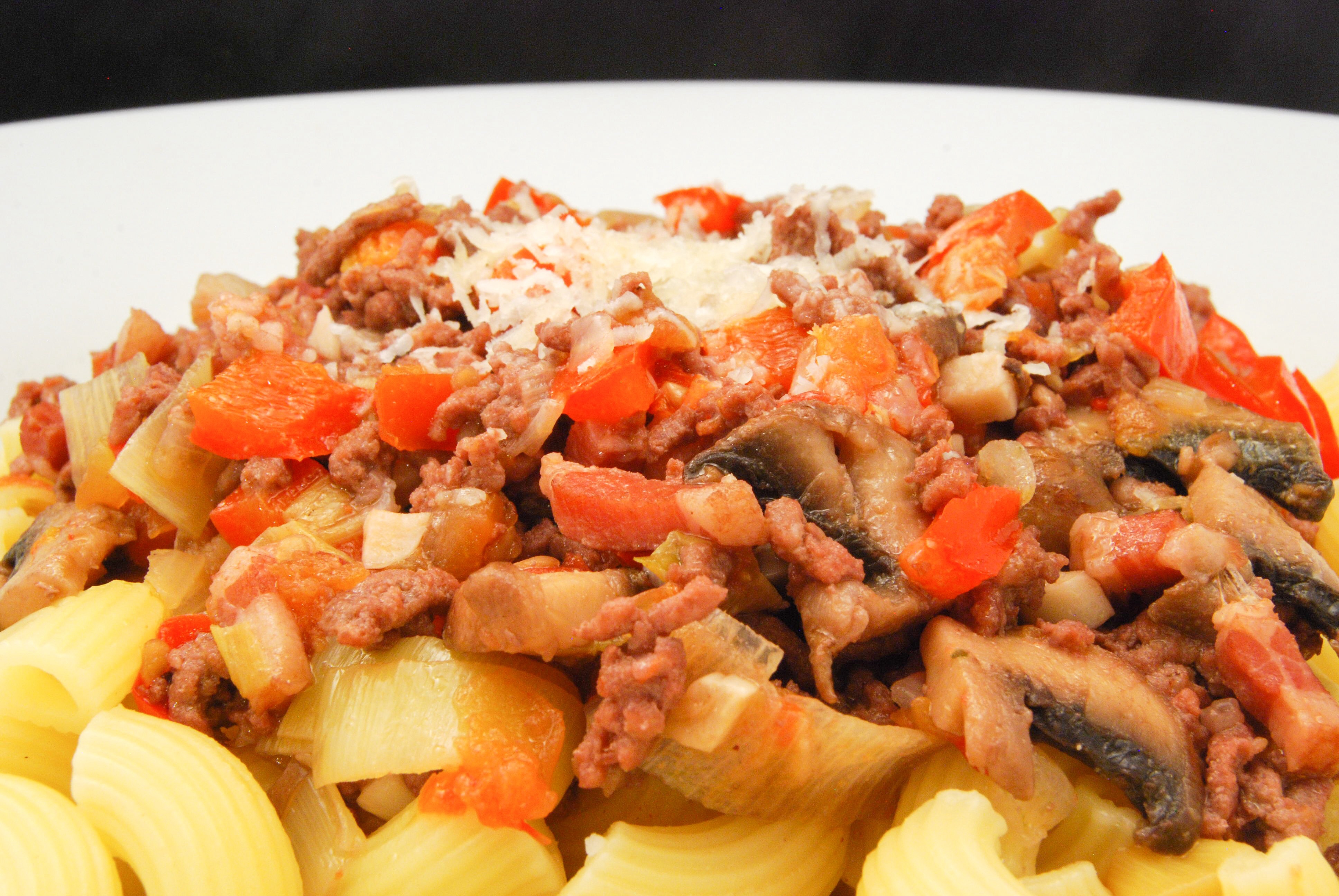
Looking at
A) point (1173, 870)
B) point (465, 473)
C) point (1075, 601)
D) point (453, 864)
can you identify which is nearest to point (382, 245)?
point (465, 473)

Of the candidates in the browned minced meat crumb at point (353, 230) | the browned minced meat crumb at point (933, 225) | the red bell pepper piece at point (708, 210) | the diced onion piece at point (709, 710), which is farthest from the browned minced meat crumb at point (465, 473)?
the browned minced meat crumb at point (933, 225)

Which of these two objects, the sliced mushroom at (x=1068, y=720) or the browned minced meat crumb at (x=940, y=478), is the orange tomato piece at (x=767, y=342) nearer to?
the browned minced meat crumb at (x=940, y=478)

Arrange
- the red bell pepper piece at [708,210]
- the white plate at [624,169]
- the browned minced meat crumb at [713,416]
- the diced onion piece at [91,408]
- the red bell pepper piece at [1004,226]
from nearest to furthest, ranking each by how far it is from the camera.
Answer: the browned minced meat crumb at [713,416] < the diced onion piece at [91,408] < the red bell pepper piece at [1004,226] < the red bell pepper piece at [708,210] < the white plate at [624,169]

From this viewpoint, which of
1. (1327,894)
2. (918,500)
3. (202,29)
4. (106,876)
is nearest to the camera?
(1327,894)

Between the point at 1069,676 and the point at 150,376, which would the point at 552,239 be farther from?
the point at 1069,676

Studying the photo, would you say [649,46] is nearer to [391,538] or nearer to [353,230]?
[353,230]

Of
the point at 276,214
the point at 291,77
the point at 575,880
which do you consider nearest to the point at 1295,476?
the point at 575,880

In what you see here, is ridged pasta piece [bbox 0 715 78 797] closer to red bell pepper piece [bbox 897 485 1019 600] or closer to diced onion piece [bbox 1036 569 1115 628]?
red bell pepper piece [bbox 897 485 1019 600]
